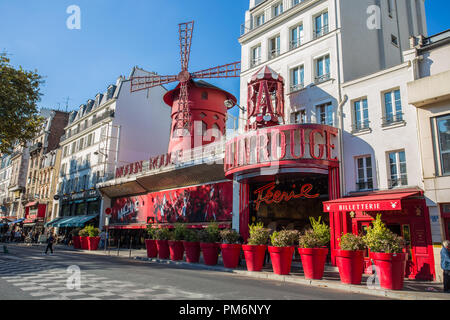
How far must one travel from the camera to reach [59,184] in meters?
40.6

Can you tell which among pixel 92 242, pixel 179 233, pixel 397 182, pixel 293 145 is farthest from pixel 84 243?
pixel 397 182

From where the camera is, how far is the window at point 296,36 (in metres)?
17.8

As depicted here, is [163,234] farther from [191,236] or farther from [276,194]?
[276,194]

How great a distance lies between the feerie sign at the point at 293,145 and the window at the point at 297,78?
3.53 metres

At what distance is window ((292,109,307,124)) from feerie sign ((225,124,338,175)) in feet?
7.27

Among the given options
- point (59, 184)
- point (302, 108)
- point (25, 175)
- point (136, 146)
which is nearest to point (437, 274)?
point (302, 108)

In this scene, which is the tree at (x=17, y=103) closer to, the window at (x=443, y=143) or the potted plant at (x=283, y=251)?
the potted plant at (x=283, y=251)

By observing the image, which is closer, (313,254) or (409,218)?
(313,254)

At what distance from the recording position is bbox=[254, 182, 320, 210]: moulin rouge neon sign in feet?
50.2

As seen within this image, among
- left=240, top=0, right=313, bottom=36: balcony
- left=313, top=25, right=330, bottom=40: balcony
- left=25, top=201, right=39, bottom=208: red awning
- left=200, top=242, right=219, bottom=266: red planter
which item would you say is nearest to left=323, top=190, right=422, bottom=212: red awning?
left=200, top=242, right=219, bottom=266: red planter

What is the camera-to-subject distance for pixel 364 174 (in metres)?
13.7

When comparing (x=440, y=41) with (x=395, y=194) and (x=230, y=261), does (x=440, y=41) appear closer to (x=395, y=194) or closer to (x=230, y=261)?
(x=395, y=194)

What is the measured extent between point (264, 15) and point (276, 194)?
10.5m

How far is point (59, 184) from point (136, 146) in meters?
13.3
